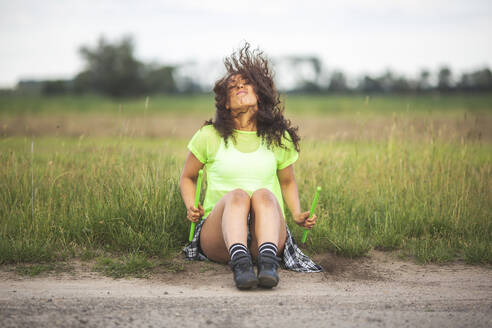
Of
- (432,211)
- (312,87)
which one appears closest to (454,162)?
(432,211)

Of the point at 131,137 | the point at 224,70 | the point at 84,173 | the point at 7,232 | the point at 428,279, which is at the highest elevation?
the point at 224,70

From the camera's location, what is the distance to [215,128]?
353 centimetres

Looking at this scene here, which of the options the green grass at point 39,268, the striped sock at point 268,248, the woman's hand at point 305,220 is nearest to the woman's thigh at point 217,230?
the striped sock at point 268,248

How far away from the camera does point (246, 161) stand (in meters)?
3.42

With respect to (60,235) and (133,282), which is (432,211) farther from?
(60,235)

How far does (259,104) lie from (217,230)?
1024 mm

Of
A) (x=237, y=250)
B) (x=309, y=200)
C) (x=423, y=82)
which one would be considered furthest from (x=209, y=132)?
(x=423, y=82)

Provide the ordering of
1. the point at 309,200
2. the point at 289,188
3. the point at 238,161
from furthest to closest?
1. the point at 309,200
2. the point at 289,188
3. the point at 238,161

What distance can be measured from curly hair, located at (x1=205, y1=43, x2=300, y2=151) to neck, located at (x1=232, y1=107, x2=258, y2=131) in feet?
0.10

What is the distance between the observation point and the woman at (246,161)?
132 inches

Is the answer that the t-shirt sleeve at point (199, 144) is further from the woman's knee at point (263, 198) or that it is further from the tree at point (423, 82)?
the tree at point (423, 82)

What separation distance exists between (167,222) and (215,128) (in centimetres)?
99

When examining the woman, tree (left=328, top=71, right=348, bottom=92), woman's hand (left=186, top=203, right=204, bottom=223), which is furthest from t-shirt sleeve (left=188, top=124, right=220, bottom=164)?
tree (left=328, top=71, right=348, bottom=92)

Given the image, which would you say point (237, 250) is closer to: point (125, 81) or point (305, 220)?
point (305, 220)
